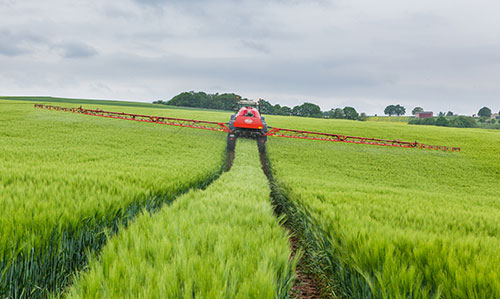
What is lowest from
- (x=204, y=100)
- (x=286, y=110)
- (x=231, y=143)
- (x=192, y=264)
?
(x=231, y=143)

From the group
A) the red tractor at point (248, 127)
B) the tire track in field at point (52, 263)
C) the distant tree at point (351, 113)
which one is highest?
the distant tree at point (351, 113)

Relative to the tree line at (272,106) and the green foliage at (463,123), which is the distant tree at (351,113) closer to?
the tree line at (272,106)

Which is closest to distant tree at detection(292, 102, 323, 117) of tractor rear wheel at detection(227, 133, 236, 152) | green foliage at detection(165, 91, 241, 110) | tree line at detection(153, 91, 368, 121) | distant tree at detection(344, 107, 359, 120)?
tree line at detection(153, 91, 368, 121)

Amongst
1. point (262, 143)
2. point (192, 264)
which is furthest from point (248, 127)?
point (192, 264)

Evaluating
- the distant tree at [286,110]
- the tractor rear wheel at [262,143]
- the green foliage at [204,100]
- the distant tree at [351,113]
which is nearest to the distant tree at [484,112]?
the distant tree at [351,113]

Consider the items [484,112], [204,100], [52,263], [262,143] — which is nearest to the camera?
[52,263]

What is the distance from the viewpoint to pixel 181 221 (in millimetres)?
2695

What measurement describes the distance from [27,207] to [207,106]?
101455mm

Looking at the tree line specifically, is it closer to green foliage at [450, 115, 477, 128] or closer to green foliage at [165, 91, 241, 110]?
green foliage at [165, 91, 241, 110]

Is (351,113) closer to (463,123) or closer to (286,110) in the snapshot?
(286,110)

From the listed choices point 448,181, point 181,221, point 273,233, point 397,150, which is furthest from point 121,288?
point 397,150

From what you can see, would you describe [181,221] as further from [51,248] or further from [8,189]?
[8,189]

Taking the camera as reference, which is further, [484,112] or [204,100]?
[484,112]

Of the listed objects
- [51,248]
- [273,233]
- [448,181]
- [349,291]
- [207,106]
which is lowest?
[448,181]
